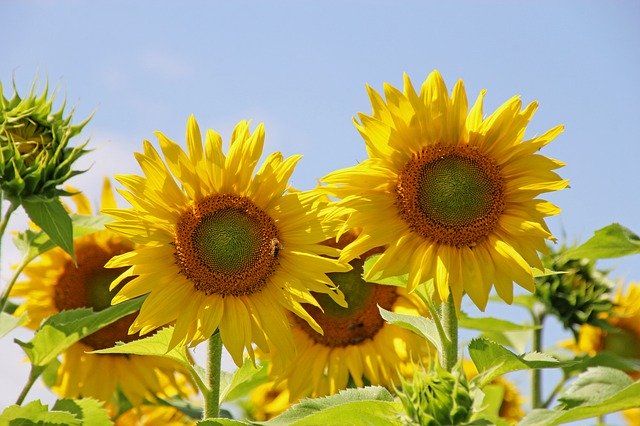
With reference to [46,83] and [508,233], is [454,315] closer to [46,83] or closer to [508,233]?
[508,233]

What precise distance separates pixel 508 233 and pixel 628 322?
2067mm

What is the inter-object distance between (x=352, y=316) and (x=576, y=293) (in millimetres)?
1162

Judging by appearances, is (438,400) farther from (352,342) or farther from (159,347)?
(352,342)

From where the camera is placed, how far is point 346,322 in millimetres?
3621

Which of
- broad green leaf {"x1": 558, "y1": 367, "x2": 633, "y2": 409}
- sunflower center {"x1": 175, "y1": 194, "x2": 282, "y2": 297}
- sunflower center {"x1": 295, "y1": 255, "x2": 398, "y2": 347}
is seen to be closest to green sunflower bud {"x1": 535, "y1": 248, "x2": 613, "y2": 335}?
sunflower center {"x1": 295, "y1": 255, "x2": 398, "y2": 347}

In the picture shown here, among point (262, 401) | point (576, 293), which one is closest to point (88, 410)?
point (262, 401)

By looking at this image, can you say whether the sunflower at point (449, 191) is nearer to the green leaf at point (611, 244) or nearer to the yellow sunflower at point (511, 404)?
the green leaf at point (611, 244)

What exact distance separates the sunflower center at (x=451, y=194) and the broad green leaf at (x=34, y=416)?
111 centimetres

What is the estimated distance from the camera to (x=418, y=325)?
2699 mm

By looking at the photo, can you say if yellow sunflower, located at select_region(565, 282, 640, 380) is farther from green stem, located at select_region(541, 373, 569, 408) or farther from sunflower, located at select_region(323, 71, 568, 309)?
sunflower, located at select_region(323, 71, 568, 309)

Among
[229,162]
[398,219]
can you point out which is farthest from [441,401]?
[229,162]

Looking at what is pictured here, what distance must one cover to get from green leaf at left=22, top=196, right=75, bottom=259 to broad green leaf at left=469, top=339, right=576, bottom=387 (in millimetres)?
1277

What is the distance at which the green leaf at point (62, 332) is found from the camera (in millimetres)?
2918

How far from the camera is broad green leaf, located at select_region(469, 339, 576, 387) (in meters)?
2.38
